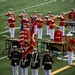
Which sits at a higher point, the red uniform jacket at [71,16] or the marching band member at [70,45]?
the red uniform jacket at [71,16]

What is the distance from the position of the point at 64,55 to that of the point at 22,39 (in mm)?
2751

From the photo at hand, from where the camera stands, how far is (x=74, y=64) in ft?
68.5

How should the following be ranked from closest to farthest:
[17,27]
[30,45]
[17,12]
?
[30,45]
[17,27]
[17,12]

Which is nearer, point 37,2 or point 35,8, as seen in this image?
point 35,8

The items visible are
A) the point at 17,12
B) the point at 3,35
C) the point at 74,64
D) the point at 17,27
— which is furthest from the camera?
the point at 17,12

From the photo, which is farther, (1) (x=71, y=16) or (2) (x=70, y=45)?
(1) (x=71, y=16)

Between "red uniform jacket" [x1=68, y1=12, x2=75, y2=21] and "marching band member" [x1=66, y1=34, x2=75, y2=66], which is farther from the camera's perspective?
"red uniform jacket" [x1=68, y1=12, x2=75, y2=21]

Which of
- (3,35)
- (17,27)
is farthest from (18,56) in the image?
(17,27)

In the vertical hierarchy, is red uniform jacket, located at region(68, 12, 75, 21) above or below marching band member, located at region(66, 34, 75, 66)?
above

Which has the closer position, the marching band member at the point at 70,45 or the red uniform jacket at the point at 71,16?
the marching band member at the point at 70,45

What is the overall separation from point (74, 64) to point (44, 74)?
214 cm

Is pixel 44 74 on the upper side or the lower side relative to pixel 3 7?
lower

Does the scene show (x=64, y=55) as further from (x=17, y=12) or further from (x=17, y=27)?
(x=17, y=12)

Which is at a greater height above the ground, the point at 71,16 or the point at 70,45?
the point at 71,16
